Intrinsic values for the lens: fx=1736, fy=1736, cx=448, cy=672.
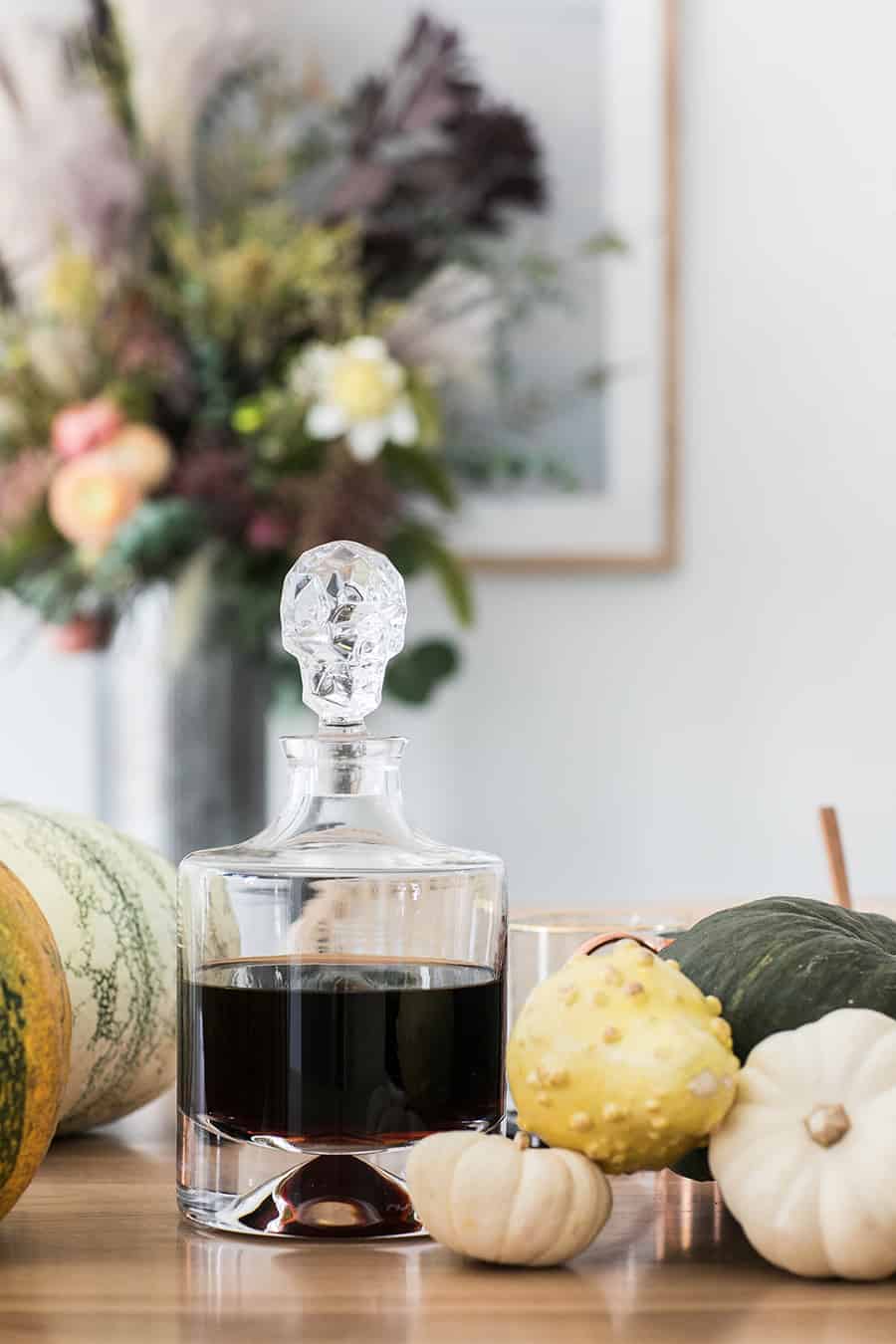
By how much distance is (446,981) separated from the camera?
544 mm

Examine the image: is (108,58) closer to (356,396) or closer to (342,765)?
(356,396)

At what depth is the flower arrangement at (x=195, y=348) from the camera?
1.94 metres

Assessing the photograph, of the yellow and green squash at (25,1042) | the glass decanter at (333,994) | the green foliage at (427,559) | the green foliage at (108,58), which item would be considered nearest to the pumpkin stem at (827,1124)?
the glass decanter at (333,994)

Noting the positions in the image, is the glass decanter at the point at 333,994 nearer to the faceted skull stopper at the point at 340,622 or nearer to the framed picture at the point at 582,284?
the faceted skull stopper at the point at 340,622

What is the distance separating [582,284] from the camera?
→ 2355mm

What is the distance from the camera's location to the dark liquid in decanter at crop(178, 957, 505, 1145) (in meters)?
0.53

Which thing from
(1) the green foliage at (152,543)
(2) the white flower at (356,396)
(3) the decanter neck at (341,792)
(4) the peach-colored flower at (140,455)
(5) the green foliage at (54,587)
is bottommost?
(3) the decanter neck at (341,792)

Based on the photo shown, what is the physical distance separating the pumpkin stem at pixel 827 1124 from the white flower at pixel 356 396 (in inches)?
58.5

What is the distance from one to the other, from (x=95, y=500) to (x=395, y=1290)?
1.51 metres

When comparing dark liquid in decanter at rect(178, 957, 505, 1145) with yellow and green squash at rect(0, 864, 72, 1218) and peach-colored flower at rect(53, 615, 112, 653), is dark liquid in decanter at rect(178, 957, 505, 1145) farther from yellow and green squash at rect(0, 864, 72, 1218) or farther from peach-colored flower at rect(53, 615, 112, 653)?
peach-colored flower at rect(53, 615, 112, 653)

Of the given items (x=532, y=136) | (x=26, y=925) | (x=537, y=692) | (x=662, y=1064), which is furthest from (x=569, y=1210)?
(x=532, y=136)

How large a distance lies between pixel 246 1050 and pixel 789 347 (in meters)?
2.01

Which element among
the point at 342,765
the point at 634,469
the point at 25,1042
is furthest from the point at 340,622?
the point at 634,469

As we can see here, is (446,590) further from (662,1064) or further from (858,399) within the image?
(662,1064)
